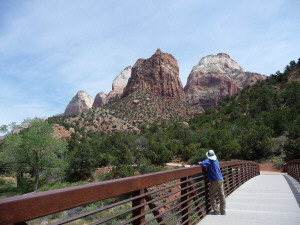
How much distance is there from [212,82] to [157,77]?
51523 millimetres

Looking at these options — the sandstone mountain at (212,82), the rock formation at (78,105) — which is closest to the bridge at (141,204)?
the sandstone mountain at (212,82)

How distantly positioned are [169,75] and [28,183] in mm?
100433

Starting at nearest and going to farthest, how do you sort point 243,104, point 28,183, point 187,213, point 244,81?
point 187,213 < point 28,183 < point 243,104 < point 244,81

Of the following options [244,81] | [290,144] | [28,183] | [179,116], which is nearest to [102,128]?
[179,116]

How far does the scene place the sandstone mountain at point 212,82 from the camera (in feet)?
479

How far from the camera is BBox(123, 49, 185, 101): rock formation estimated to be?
4466 inches

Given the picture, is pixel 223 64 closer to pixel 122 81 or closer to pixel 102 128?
pixel 122 81

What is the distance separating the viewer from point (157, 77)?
11675 cm

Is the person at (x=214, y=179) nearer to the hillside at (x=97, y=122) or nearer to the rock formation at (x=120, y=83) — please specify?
the hillside at (x=97, y=122)

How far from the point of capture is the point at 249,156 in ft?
108

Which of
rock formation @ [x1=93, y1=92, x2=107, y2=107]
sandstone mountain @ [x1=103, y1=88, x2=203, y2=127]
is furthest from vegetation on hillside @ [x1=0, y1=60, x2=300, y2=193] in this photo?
rock formation @ [x1=93, y1=92, x2=107, y2=107]

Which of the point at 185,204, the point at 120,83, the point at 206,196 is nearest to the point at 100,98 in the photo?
the point at 120,83

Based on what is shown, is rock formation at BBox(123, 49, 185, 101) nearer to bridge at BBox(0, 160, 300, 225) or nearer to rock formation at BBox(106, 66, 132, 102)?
rock formation at BBox(106, 66, 132, 102)

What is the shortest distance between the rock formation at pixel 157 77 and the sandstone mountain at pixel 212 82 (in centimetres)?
2564
